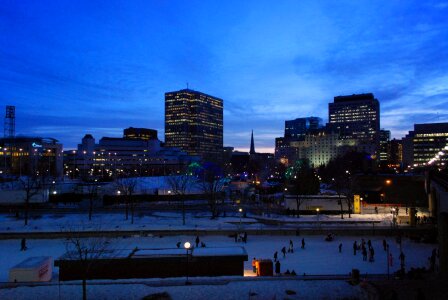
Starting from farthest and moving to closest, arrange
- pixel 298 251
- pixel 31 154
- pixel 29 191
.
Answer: pixel 31 154, pixel 29 191, pixel 298 251

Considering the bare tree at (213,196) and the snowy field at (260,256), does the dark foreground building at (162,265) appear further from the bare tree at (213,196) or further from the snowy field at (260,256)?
the bare tree at (213,196)

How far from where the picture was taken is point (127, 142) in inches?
6959

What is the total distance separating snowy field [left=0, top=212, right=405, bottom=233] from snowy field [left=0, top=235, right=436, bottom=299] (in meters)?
3.96

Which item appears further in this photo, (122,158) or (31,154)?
(122,158)

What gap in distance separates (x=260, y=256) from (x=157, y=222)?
18994 millimetres

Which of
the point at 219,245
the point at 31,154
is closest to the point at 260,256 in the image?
the point at 219,245

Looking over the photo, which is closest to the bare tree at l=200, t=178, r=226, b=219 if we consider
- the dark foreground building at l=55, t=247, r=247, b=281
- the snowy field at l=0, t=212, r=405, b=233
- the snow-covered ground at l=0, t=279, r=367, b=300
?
the snowy field at l=0, t=212, r=405, b=233

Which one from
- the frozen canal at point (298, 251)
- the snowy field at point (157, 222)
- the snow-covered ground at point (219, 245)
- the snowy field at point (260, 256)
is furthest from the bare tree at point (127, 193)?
the snowy field at point (260, 256)

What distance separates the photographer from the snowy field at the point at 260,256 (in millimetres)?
20359

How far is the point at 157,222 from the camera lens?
4747 centimetres

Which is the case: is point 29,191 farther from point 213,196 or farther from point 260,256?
point 260,256

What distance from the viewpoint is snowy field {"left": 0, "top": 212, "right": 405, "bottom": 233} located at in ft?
141

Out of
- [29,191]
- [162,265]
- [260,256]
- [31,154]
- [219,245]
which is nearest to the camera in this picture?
[162,265]

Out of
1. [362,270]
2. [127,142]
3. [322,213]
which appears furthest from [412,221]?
[127,142]
